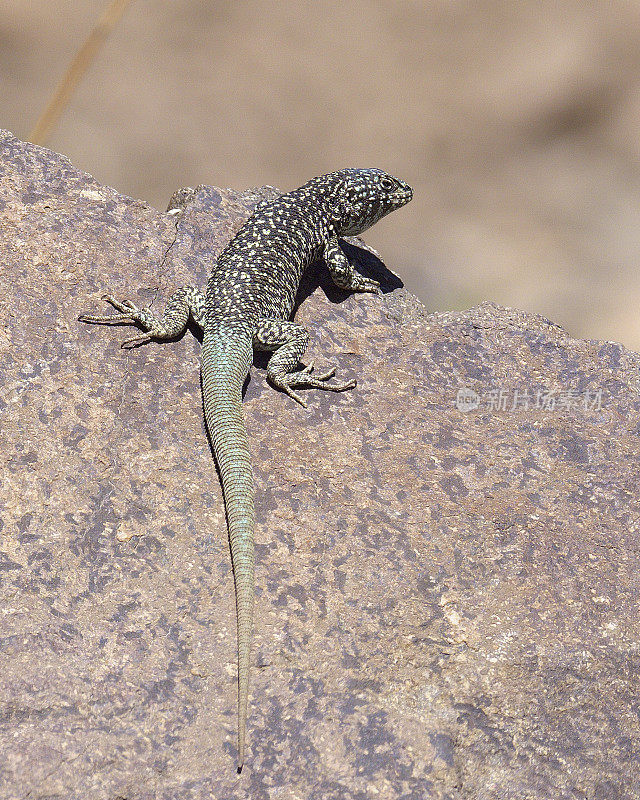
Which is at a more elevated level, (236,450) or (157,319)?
(157,319)

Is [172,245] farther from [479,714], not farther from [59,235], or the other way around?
[479,714]

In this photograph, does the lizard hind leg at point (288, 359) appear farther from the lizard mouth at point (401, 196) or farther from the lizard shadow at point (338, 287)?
the lizard mouth at point (401, 196)

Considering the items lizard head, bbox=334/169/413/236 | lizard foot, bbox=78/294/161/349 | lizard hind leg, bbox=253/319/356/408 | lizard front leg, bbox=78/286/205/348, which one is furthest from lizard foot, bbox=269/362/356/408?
lizard head, bbox=334/169/413/236

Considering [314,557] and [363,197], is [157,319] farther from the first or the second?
[363,197]

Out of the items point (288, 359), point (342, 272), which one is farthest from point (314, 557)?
point (342, 272)

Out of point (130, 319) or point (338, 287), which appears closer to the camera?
point (130, 319)
